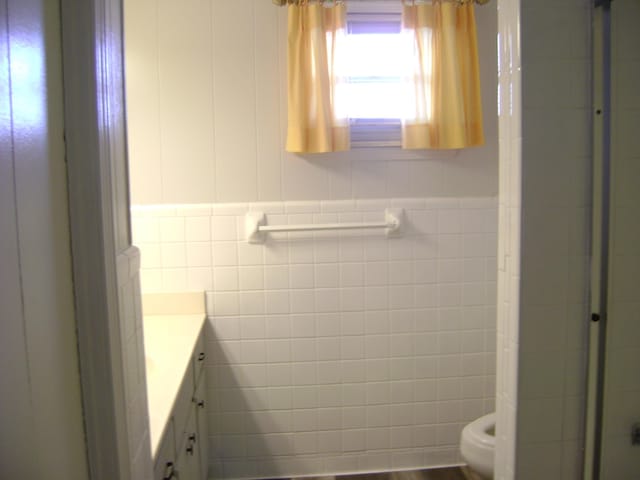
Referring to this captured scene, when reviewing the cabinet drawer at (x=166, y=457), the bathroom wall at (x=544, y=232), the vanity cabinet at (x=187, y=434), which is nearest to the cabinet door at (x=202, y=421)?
the vanity cabinet at (x=187, y=434)

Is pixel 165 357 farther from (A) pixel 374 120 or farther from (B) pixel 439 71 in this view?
(B) pixel 439 71

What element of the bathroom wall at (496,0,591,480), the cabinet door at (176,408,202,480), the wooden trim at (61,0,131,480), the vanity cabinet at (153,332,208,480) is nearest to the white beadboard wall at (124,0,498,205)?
the vanity cabinet at (153,332,208,480)

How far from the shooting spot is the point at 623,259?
1.02 m

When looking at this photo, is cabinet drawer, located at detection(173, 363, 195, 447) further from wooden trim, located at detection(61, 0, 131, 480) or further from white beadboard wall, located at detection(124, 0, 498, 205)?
white beadboard wall, located at detection(124, 0, 498, 205)

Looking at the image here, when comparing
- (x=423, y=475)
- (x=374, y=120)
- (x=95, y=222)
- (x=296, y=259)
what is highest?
(x=374, y=120)

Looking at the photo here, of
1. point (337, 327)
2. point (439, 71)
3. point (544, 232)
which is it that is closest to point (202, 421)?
point (337, 327)

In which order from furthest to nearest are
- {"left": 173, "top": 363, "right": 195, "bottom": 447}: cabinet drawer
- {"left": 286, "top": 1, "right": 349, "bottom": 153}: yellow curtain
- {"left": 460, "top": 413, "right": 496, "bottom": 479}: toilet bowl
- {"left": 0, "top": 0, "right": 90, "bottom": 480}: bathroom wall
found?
1. {"left": 286, "top": 1, "right": 349, "bottom": 153}: yellow curtain
2. {"left": 460, "top": 413, "right": 496, "bottom": 479}: toilet bowl
3. {"left": 173, "top": 363, "right": 195, "bottom": 447}: cabinet drawer
4. {"left": 0, "top": 0, "right": 90, "bottom": 480}: bathroom wall

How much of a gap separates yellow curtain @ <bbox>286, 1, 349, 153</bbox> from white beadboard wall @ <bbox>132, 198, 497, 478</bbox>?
30 cm

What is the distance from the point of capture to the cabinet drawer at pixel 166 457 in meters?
1.03

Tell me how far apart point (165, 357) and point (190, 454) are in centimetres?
34

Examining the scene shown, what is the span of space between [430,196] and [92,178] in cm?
165

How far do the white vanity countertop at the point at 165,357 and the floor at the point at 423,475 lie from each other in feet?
3.20

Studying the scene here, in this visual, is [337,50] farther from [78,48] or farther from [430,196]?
[78,48]

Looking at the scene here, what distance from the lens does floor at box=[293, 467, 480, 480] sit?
7.07 ft
